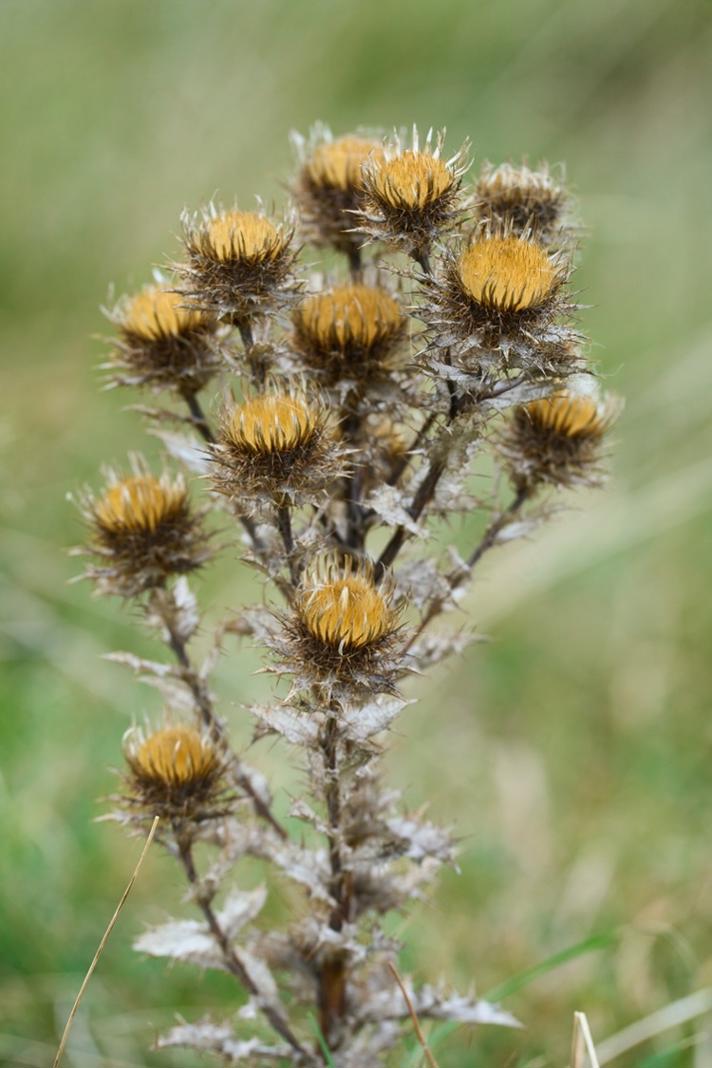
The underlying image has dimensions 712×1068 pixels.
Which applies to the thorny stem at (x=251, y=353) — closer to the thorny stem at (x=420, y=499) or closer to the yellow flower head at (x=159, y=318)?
the yellow flower head at (x=159, y=318)

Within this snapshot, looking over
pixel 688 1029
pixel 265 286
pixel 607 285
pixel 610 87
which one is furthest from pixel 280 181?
pixel 610 87

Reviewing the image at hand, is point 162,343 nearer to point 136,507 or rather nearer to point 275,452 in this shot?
point 136,507

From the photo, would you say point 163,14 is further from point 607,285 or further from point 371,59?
point 607,285

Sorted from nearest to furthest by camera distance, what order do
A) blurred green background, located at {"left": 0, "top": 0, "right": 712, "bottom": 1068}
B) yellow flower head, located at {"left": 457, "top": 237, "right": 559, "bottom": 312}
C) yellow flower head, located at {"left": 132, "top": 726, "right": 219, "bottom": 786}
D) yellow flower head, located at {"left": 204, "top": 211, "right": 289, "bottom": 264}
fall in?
yellow flower head, located at {"left": 457, "top": 237, "right": 559, "bottom": 312} < yellow flower head, located at {"left": 204, "top": 211, "right": 289, "bottom": 264} < yellow flower head, located at {"left": 132, "top": 726, "right": 219, "bottom": 786} < blurred green background, located at {"left": 0, "top": 0, "right": 712, "bottom": 1068}

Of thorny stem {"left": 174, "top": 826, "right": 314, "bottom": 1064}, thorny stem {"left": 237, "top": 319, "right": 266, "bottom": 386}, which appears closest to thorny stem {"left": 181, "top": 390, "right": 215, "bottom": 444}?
thorny stem {"left": 237, "top": 319, "right": 266, "bottom": 386}

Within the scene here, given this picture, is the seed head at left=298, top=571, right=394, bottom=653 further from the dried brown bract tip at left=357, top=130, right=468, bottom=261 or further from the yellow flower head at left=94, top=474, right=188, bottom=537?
the dried brown bract tip at left=357, top=130, right=468, bottom=261

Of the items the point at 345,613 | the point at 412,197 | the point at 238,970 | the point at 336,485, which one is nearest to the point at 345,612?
the point at 345,613
